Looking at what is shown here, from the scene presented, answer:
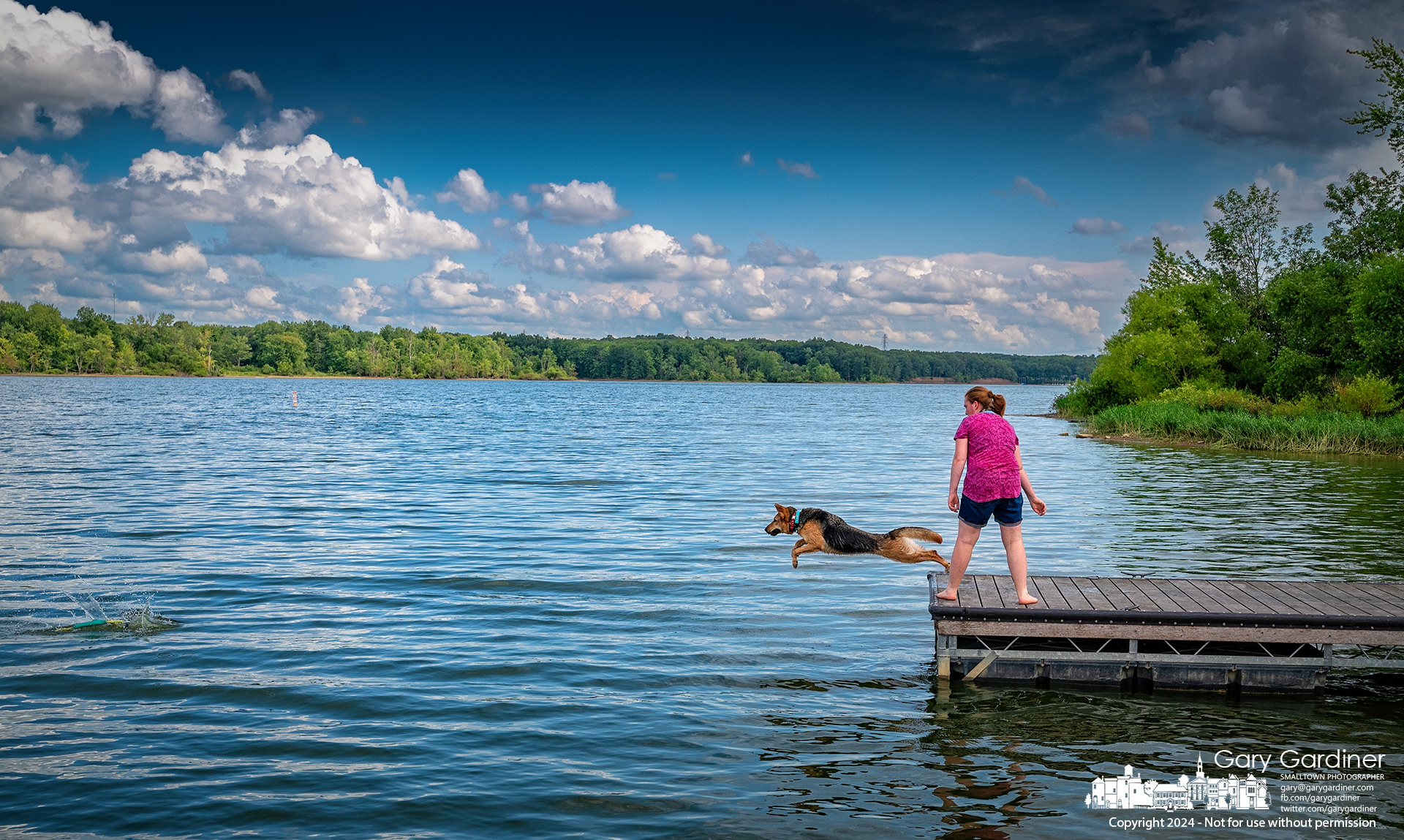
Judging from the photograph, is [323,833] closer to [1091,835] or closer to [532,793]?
[532,793]

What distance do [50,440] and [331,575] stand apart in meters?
34.4

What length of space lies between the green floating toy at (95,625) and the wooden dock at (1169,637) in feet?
33.7

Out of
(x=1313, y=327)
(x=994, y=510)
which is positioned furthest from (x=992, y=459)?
(x=1313, y=327)

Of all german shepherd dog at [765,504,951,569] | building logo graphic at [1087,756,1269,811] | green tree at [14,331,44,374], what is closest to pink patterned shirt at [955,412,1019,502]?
german shepherd dog at [765,504,951,569]

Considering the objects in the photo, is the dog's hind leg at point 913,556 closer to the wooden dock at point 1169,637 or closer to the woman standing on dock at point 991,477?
the wooden dock at point 1169,637

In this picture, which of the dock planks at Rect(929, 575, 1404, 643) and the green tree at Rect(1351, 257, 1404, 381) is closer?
the dock planks at Rect(929, 575, 1404, 643)

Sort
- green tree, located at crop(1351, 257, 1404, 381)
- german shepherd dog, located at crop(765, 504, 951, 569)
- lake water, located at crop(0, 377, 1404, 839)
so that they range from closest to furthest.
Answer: lake water, located at crop(0, 377, 1404, 839)
german shepherd dog, located at crop(765, 504, 951, 569)
green tree, located at crop(1351, 257, 1404, 381)

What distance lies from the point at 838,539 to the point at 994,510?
1.88 meters

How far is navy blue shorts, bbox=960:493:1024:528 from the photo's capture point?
9.84 meters

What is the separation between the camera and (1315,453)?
4628cm

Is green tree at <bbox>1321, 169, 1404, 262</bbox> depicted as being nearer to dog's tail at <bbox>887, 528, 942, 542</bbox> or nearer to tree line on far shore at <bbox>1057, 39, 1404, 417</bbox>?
tree line on far shore at <bbox>1057, 39, 1404, 417</bbox>

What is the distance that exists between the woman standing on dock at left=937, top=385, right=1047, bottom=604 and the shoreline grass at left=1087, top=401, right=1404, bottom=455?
43968mm

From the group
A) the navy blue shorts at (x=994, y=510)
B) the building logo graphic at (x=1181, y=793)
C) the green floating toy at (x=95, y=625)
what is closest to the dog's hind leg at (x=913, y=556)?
the navy blue shorts at (x=994, y=510)

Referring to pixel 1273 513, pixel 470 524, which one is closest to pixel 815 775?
pixel 470 524
